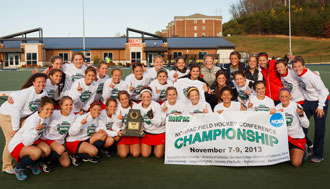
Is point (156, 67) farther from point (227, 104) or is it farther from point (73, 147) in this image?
point (73, 147)

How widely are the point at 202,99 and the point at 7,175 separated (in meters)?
3.57

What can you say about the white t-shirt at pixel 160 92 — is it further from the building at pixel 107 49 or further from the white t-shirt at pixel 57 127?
the building at pixel 107 49

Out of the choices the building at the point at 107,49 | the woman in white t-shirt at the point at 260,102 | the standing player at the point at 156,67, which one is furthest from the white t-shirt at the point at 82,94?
the building at the point at 107,49

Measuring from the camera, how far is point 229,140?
4691 mm

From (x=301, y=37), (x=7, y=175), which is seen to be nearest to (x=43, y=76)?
(x=7, y=175)

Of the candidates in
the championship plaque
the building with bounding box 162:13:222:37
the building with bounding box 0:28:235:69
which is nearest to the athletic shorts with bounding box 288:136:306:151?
the championship plaque

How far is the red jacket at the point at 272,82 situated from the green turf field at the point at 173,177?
146 cm

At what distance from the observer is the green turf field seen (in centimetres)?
386

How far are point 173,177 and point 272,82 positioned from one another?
291cm

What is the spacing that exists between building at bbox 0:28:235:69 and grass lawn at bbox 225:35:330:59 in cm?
2105

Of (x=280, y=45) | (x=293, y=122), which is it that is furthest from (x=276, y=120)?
(x=280, y=45)

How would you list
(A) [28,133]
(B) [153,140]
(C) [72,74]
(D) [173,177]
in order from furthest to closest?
(C) [72,74], (B) [153,140], (A) [28,133], (D) [173,177]

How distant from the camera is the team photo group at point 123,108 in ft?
14.6

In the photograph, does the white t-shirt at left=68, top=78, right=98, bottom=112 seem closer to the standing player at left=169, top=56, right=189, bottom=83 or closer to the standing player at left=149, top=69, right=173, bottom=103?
the standing player at left=149, top=69, right=173, bottom=103
